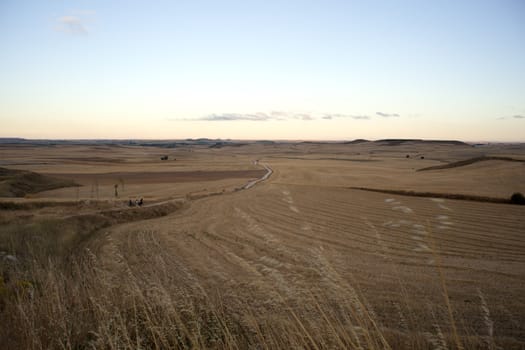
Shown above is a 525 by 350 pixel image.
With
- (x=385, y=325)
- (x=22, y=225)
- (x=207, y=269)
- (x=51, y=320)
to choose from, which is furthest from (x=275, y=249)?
(x=22, y=225)

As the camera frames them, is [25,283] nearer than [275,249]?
Yes

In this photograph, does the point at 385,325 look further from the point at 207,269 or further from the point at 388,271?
the point at 207,269

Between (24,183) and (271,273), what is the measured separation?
32845 mm

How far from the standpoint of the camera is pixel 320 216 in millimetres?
16047

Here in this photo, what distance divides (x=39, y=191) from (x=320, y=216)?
2542 centimetres

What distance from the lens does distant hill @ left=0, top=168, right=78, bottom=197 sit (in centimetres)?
2790

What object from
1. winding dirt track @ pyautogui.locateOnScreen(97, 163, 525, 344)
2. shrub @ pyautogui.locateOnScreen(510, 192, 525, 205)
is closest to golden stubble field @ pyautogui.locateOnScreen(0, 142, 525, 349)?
winding dirt track @ pyautogui.locateOnScreen(97, 163, 525, 344)

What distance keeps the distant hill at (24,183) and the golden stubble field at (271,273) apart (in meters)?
10.9

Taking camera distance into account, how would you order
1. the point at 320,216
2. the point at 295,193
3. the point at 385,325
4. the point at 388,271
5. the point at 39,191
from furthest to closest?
the point at 39,191
the point at 295,193
the point at 320,216
the point at 388,271
the point at 385,325

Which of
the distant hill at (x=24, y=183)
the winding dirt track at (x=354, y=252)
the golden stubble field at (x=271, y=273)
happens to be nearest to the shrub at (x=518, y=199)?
the golden stubble field at (x=271, y=273)

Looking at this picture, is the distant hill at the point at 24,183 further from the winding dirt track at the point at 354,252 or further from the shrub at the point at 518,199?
the shrub at the point at 518,199

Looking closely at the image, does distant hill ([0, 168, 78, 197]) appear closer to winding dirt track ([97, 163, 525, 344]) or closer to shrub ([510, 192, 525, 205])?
winding dirt track ([97, 163, 525, 344])

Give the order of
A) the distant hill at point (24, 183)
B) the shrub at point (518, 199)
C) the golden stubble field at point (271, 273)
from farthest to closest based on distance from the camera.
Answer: the distant hill at point (24, 183) < the shrub at point (518, 199) < the golden stubble field at point (271, 273)

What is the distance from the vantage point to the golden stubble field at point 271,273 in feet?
13.5
